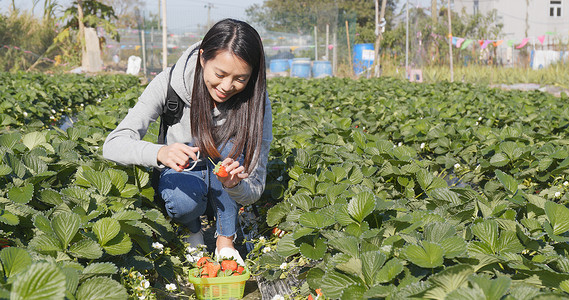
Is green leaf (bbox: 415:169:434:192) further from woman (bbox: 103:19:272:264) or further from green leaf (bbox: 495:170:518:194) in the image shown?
woman (bbox: 103:19:272:264)

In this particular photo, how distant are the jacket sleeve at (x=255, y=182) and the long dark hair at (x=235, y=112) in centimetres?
6

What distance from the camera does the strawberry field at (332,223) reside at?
1.27m

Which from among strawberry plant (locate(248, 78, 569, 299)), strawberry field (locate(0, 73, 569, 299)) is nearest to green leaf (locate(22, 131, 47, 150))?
strawberry field (locate(0, 73, 569, 299))

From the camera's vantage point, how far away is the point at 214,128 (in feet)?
8.11

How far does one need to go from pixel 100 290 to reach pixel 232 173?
0.92m

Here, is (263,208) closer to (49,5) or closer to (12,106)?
(12,106)

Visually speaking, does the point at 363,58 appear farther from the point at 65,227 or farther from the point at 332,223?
the point at 65,227

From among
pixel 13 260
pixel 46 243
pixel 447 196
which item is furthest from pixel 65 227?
pixel 447 196

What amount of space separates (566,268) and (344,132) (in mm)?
2405

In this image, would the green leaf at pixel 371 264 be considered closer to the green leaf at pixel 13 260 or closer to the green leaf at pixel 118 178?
the green leaf at pixel 13 260

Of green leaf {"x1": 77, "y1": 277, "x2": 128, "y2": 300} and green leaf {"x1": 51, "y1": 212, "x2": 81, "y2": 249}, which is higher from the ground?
green leaf {"x1": 51, "y1": 212, "x2": 81, "y2": 249}

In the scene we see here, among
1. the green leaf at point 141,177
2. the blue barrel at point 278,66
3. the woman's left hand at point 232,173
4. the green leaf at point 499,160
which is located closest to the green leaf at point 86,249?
the woman's left hand at point 232,173

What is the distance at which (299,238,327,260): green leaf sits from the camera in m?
1.71

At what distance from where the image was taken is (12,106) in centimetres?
452
